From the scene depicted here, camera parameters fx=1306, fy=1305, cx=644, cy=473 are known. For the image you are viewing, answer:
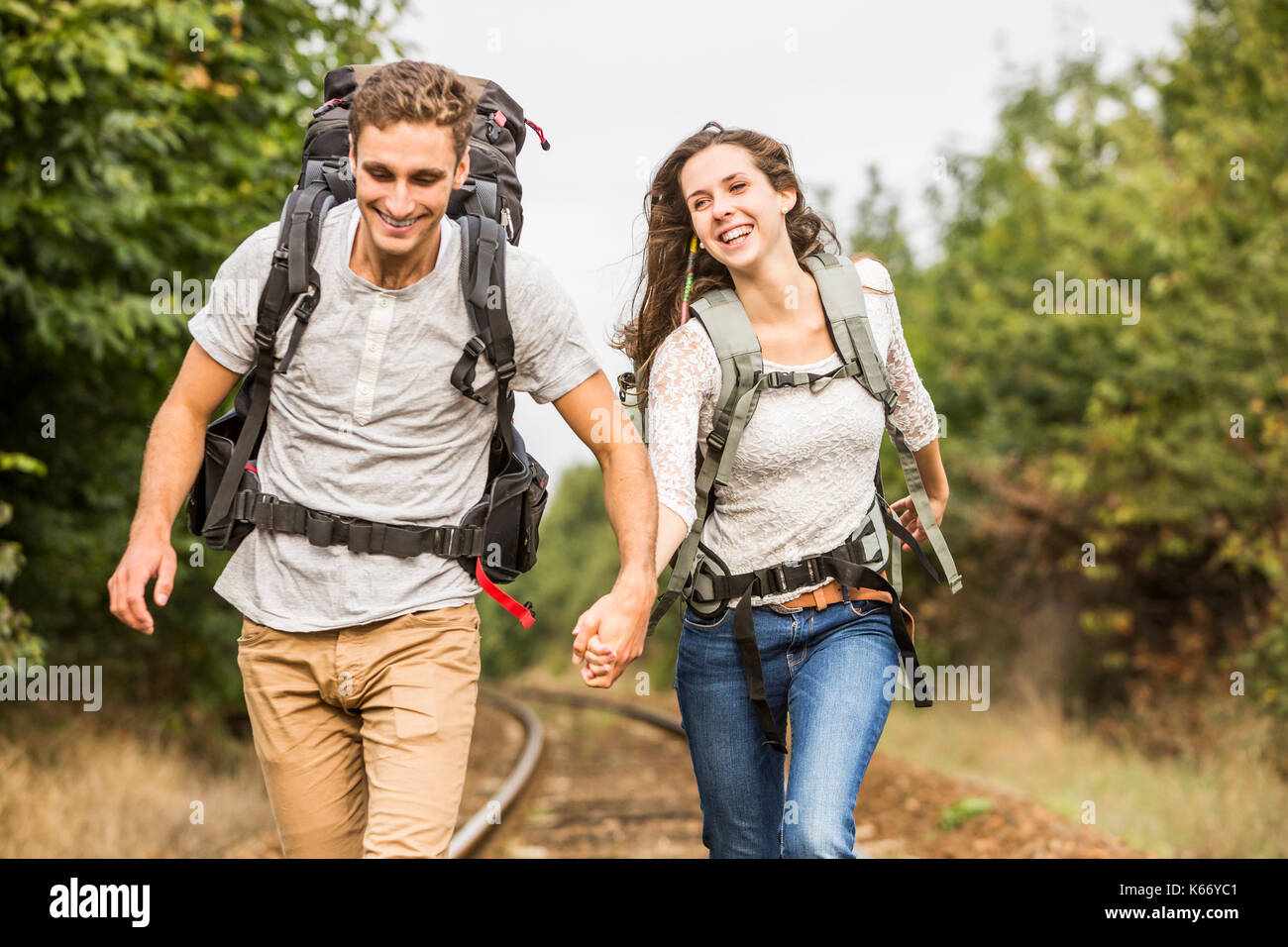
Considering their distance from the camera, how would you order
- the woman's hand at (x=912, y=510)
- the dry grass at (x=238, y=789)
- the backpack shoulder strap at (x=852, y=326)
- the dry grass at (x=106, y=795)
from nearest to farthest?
the backpack shoulder strap at (x=852, y=326)
the woman's hand at (x=912, y=510)
the dry grass at (x=106, y=795)
the dry grass at (x=238, y=789)

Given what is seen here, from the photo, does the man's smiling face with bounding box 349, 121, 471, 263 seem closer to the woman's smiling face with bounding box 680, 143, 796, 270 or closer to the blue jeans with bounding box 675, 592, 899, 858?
the woman's smiling face with bounding box 680, 143, 796, 270

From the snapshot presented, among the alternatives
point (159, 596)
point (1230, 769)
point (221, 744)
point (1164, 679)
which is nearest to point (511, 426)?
point (159, 596)

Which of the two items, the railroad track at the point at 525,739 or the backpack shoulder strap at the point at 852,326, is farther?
the railroad track at the point at 525,739

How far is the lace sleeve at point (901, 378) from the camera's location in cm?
401

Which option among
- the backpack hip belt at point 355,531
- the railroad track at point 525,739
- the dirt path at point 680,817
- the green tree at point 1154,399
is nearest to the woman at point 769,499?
the backpack hip belt at point 355,531

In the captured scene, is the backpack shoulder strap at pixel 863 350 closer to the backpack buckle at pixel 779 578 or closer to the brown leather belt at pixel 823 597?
the brown leather belt at pixel 823 597

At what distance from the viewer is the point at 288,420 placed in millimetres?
3443

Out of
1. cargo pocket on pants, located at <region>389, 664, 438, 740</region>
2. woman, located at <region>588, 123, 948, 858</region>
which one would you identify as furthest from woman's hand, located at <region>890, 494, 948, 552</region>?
cargo pocket on pants, located at <region>389, 664, 438, 740</region>

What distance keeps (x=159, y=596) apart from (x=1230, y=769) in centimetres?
898

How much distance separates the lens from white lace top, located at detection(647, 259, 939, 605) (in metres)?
3.68

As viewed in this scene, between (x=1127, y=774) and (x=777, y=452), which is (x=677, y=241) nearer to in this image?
(x=777, y=452)

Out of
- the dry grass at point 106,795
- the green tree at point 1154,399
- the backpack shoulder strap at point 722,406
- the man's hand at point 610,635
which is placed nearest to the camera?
the man's hand at point 610,635

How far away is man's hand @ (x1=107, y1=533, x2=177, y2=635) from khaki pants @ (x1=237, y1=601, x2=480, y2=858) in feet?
1.05

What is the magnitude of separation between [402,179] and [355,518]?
0.86 meters
